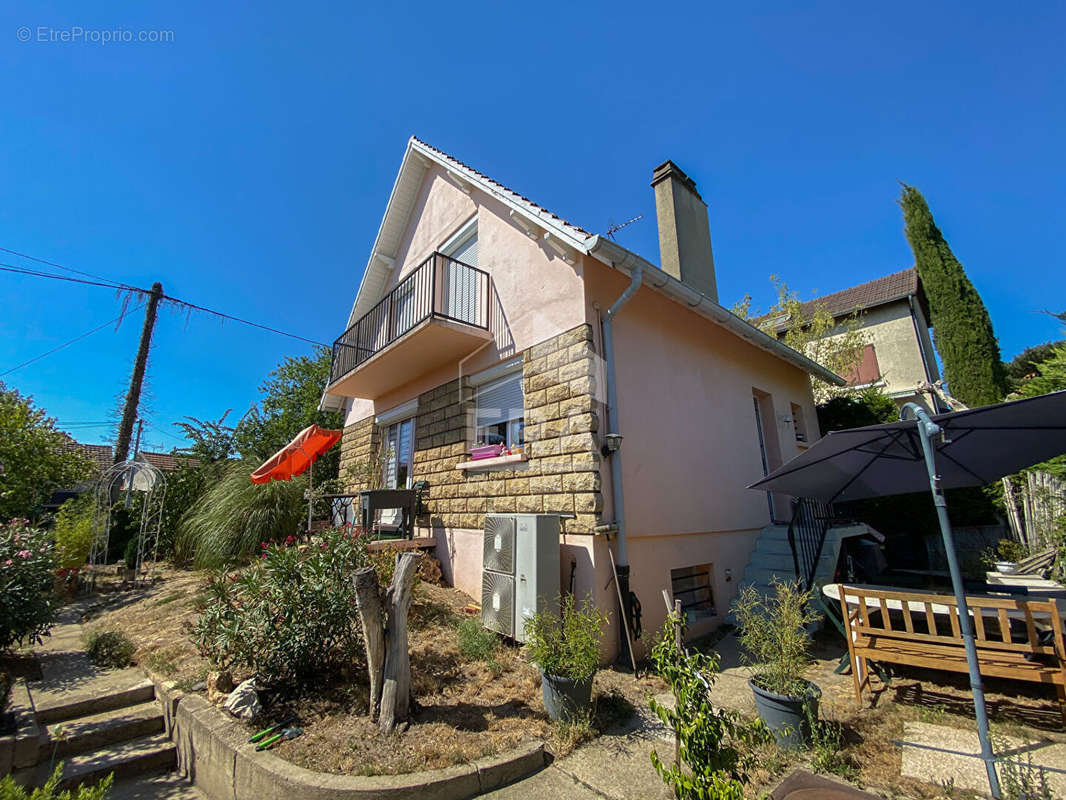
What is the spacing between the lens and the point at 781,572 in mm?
6312

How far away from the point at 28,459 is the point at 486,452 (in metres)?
12.6

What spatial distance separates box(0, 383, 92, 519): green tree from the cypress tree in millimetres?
26733

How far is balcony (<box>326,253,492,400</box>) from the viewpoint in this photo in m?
6.63

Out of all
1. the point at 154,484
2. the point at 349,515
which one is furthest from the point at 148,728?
the point at 154,484

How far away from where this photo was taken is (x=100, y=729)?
3.53 meters

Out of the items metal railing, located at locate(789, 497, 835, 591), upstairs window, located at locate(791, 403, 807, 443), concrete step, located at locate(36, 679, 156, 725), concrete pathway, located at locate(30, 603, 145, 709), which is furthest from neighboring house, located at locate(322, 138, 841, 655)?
concrete pathway, located at locate(30, 603, 145, 709)

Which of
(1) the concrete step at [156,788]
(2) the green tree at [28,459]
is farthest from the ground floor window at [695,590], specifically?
(2) the green tree at [28,459]

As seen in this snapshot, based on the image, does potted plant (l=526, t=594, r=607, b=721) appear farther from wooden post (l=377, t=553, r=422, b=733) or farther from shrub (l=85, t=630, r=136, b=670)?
shrub (l=85, t=630, r=136, b=670)

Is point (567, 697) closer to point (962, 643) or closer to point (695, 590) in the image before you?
point (962, 643)

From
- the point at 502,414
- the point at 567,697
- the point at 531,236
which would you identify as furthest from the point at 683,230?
the point at 567,697

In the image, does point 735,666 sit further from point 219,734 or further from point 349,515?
point 349,515

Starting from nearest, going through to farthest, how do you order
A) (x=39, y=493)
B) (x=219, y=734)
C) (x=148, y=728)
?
(x=219, y=734), (x=148, y=728), (x=39, y=493)

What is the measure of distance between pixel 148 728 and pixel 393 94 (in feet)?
30.4

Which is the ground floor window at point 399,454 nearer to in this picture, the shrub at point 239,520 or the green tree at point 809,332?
the shrub at point 239,520
